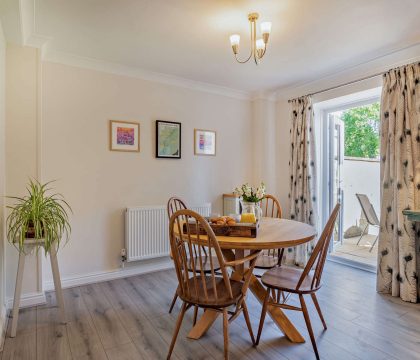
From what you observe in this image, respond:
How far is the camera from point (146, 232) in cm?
338

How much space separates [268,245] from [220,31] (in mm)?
1894

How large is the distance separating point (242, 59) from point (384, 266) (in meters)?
2.65

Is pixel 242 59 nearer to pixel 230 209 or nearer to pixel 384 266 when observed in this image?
pixel 230 209

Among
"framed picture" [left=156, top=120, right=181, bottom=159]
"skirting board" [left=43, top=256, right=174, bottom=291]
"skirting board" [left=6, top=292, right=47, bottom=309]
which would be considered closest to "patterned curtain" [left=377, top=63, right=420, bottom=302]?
"framed picture" [left=156, top=120, right=181, bottom=159]

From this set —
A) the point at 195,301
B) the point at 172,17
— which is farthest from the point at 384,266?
the point at 172,17

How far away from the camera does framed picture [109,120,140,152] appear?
10.7ft

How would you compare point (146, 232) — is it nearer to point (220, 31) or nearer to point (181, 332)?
point (181, 332)

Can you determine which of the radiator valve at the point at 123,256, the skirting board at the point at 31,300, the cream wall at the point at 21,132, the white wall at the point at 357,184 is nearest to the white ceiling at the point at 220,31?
the cream wall at the point at 21,132

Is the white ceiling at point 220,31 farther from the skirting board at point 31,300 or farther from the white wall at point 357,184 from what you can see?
the skirting board at point 31,300

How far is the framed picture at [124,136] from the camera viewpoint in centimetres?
325

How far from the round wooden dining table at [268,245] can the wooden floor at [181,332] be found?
0.08 metres

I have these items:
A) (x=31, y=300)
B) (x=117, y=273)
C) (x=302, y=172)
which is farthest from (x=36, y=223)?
(x=302, y=172)

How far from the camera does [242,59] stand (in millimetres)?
3121

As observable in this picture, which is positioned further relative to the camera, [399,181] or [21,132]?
[399,181]
